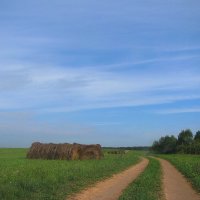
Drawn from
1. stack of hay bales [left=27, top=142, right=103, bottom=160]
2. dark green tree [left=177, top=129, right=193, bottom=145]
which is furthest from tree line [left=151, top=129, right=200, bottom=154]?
stack of hay bales [left=27, top=142, right=103, bottom=160]

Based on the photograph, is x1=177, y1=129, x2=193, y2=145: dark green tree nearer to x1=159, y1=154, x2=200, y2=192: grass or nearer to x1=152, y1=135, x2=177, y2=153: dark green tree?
x1=152, y1=135, x2=177, y2=153: dark green tree

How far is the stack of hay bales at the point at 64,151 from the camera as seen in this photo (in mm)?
56781

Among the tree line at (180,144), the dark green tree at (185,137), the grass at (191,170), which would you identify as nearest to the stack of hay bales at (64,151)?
the grass at (191,170)

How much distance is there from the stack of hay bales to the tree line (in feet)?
189

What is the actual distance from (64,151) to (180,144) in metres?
88.2

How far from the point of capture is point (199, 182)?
26.5 meters

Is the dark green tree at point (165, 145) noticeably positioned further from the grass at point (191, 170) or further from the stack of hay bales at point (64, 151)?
the grass at point (191, 170)

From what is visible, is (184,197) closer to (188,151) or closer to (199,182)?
(199,182)

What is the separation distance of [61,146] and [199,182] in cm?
3312

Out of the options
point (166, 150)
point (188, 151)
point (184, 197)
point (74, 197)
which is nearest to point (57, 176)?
point (74, 197)

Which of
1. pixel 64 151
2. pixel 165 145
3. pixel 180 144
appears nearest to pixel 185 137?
pixel 180 144

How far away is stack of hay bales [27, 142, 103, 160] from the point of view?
56.8 m

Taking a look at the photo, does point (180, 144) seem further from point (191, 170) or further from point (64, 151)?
point (191, 170)

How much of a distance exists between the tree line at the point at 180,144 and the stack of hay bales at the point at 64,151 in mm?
57523
